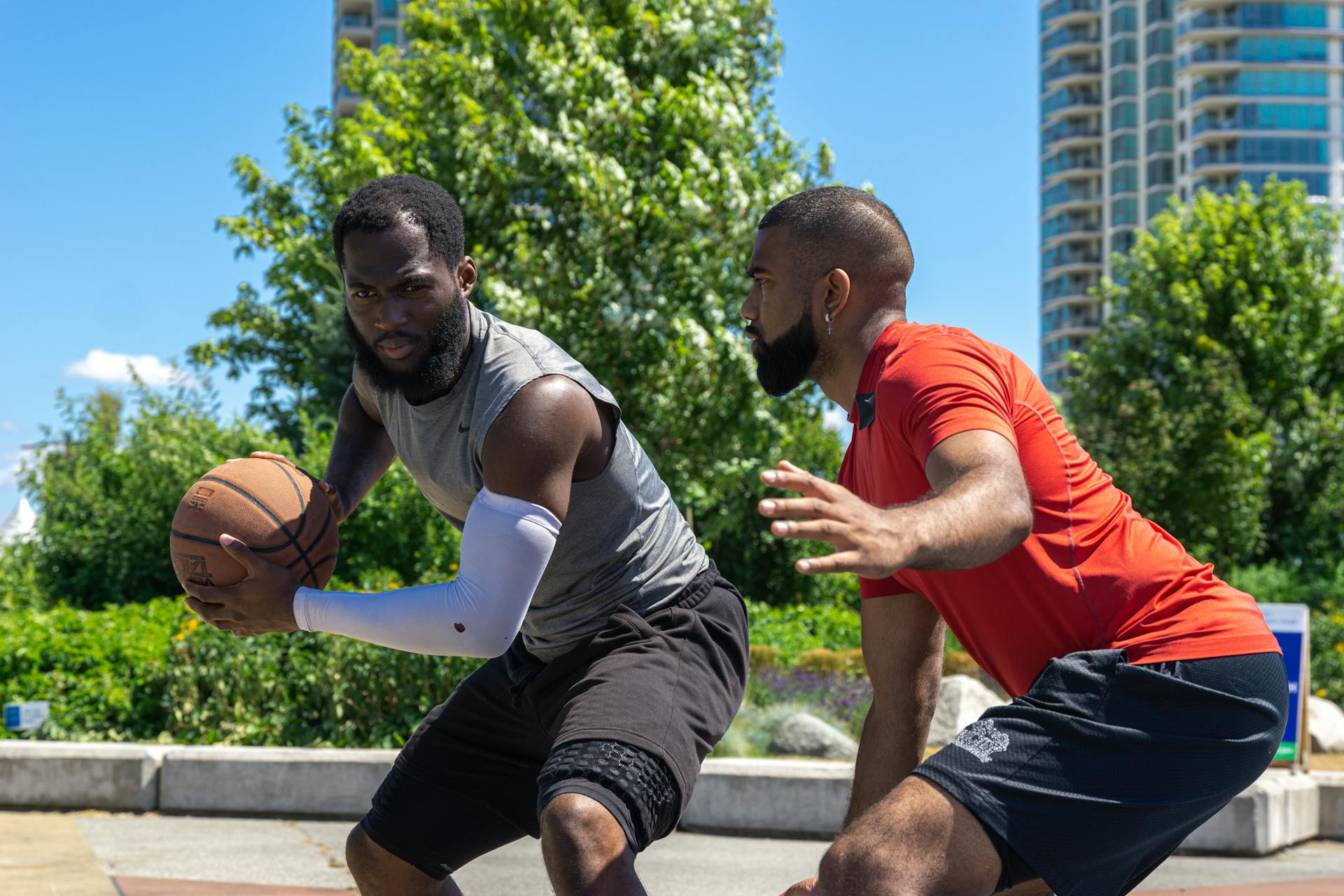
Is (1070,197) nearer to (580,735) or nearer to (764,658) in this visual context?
(764,658)

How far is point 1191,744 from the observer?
8.32 feet

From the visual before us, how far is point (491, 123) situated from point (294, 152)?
11355mm

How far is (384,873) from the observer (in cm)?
348

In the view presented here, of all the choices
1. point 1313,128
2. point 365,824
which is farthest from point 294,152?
point 1313,128

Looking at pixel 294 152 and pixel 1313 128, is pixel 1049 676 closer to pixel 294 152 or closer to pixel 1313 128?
pixel 294 152

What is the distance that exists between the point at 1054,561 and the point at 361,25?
304ft

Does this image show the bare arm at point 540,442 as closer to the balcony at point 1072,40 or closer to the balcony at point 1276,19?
the balcony at point 1276,19

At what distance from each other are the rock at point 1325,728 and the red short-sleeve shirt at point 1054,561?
8304mm

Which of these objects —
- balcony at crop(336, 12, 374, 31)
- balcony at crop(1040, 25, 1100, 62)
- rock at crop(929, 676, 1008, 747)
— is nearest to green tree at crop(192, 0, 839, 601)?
rock at crop(929, 676, 1008, 747)

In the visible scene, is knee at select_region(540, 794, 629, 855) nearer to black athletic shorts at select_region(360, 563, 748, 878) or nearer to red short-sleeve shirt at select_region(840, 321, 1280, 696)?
black athletic shorts at select_region(360, 563, 748, 878)

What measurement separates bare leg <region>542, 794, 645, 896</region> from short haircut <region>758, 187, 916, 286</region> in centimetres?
128

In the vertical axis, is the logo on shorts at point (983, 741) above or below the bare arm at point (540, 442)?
below

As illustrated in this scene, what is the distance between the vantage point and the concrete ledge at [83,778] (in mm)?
7598

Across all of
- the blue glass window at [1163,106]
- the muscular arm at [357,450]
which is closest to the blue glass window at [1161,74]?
the blue glass window at [1163,106]
